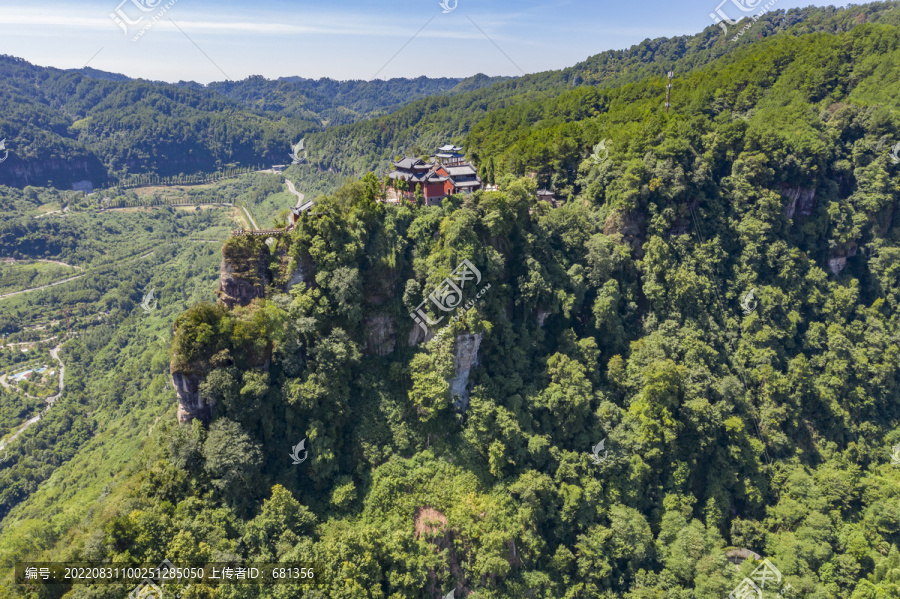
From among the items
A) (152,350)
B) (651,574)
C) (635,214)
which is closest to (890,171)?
(635,214)

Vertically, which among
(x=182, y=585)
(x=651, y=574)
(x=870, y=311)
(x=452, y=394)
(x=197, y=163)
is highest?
(x=197, y=163)

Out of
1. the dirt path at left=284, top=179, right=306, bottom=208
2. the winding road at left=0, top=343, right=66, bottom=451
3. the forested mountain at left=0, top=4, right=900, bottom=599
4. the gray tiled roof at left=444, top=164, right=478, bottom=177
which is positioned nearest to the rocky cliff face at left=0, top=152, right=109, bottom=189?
the dirt path at left=284, top=179, right=306, bottom=208

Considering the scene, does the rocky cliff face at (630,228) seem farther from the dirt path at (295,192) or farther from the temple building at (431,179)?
the dirt path at (295,192)

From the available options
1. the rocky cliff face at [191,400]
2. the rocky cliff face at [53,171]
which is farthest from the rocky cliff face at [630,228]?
the rocky cliff face at [53,171]

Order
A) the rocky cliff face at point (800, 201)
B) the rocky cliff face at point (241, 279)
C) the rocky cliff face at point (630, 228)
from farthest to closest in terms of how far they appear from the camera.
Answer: the rocky cliff face at point (800, 201), the rocky cliff face at point (630, 228), the rocky cliff face at point (241, 279)

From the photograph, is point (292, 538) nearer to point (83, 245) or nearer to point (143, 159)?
Answer: point (83, 245)
